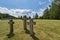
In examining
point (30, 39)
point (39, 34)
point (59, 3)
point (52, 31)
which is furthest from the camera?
point (59, 3)

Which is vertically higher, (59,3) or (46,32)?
(59,3)

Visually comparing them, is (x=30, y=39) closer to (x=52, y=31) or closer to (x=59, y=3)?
(x=52, y=31)

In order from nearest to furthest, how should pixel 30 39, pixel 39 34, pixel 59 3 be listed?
pixel 30 39 < pixel 39 34 < pixel 59 3

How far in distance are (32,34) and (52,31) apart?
393cm

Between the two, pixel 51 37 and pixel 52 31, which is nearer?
pixel 51 37

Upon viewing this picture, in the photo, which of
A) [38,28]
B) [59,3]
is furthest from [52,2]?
[38,28]

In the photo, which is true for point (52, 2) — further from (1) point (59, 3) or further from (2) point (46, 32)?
(2) point (46, 32)

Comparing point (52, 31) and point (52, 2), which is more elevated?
point (52, 2)

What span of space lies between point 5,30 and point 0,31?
80 centimetres

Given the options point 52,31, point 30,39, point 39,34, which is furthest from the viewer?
point 52,31

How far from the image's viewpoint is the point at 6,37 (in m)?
27.2

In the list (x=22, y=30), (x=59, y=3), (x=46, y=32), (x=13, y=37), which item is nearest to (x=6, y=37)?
(x=13, y=37)

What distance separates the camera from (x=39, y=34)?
90.6ft

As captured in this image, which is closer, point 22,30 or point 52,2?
point 22,30
